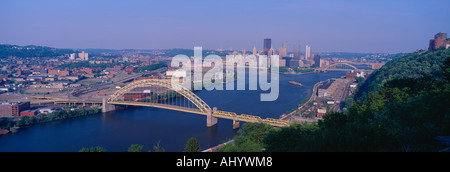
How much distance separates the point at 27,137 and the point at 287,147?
6.67 m

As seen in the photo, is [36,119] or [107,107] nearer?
[36,119]

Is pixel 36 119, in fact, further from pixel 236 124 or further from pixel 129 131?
pixel 236 124

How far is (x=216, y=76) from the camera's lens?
19391mm

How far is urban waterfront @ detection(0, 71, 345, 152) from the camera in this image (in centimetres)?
663

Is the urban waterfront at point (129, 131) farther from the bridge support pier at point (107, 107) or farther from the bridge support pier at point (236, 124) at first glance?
the bridge support pier at point (107, 107)

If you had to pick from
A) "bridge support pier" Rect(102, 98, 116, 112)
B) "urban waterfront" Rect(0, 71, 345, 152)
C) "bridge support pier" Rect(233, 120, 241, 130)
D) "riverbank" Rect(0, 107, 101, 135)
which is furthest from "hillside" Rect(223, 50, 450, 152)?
"bridge support pier" Rect(102, 98, 116, 112)

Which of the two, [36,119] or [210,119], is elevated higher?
[210,119]

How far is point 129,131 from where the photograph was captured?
7.73 meters

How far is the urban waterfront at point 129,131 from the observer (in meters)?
6.63

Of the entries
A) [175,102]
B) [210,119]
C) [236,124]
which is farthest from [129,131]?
[175,102]

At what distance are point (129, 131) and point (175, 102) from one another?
419cm

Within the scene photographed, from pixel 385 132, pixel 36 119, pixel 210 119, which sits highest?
pixel 385 132
